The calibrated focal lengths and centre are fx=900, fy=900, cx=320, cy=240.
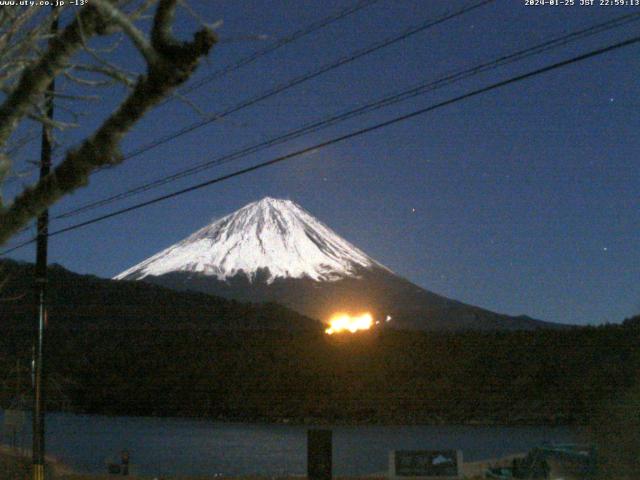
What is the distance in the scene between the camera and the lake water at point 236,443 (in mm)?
47312

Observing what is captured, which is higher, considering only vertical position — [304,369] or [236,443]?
[304,369]

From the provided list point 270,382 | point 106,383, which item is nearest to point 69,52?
point 106,383

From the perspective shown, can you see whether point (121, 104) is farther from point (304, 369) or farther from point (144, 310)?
point (144, 310)

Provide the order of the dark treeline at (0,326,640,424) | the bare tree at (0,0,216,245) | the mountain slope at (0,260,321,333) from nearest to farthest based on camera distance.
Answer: the bare tree at (0,0,216,245), the dark treeline at (0,326,640,424), the mountain slope at (0,260,321,333)

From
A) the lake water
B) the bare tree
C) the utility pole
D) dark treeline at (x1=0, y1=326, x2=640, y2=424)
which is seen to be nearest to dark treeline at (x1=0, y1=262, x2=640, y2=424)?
dark treeline at (x1=0, y1=326, x2=640, y2=424)

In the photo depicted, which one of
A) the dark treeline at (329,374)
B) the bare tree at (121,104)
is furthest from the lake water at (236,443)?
the bare tree at (121,104)

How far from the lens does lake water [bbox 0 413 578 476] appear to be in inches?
1863

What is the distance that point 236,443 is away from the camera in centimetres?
7075

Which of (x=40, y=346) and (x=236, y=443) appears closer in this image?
(x=40, y=346)

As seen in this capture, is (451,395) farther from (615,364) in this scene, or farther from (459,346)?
(615,364)

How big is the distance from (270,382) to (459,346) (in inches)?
976

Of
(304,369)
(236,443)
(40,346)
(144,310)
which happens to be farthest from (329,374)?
(40,346)

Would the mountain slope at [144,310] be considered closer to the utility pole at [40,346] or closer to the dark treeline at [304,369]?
the dark treeline at [304,369]

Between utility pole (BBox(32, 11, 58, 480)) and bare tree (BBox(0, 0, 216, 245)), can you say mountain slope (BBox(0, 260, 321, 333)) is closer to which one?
utility pole (BBox(32, 11, 58, 480))
